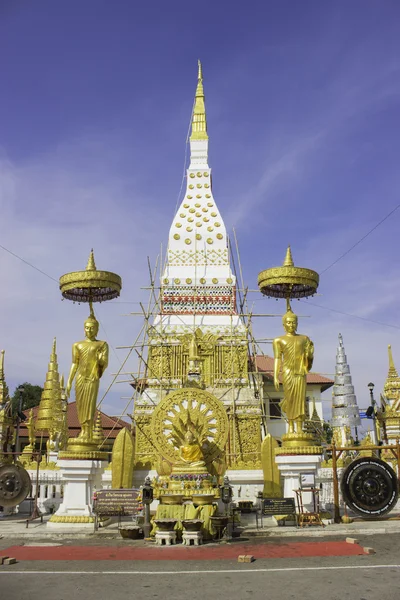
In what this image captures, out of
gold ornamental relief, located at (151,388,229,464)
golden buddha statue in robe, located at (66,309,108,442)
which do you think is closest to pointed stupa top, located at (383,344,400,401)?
gold ornamental relief, located at (151,388,229,464)

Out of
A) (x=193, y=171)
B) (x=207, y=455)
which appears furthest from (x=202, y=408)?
(x=193, y=171)

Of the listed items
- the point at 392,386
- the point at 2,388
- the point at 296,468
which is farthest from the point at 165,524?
the point at 392,386

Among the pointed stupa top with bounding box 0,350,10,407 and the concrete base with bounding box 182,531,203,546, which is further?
the pointed stupa top with bounding box 0,350,10,407

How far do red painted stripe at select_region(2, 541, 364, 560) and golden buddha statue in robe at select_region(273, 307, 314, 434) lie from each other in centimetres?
384

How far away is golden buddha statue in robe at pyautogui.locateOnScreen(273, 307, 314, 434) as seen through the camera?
43.3 feet

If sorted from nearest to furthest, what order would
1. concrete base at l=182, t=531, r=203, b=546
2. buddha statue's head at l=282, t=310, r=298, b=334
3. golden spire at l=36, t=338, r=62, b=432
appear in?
1. concrete base at l=182, t=531, r=203, b=546
2. buddha statue's head at l=282, t=310, r=298, b=334
3. golden spire at l=36, t=338, r=62, b=432

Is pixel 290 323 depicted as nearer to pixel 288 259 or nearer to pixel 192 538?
pixel 288 259

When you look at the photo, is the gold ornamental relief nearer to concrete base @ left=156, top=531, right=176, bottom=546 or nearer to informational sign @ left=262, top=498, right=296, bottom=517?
informational sign @ left=262, top=498, right=296, bottom=517

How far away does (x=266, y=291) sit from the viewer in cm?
1502

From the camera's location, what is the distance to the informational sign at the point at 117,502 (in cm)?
1116

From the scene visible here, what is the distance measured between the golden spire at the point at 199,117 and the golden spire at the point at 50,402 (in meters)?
12.6

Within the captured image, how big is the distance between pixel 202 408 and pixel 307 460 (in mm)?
2595

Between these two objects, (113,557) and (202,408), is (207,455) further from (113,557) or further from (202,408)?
(113,557)

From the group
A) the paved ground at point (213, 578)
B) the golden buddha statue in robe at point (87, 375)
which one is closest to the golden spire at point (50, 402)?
the golden buddha statue in robe at point (87, 375)
